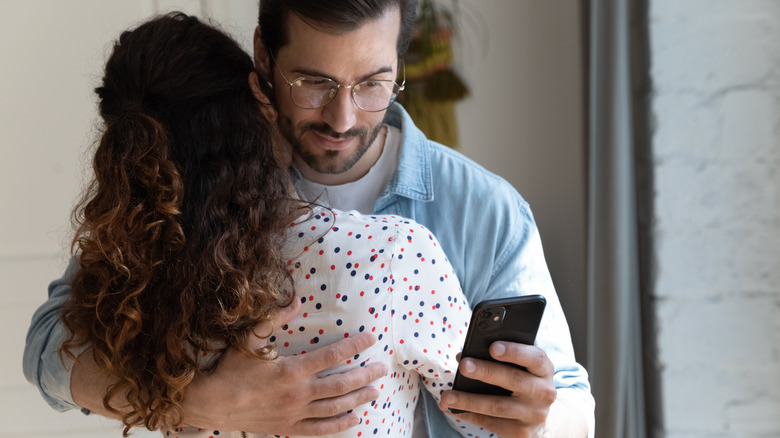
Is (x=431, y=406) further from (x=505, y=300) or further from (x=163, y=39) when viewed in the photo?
(x=163, y=39)

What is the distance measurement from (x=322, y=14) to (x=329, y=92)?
121 mm

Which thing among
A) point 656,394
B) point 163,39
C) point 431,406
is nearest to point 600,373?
point 656,394

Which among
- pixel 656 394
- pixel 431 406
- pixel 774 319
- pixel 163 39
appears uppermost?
pixel 163 39

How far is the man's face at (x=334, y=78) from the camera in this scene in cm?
112

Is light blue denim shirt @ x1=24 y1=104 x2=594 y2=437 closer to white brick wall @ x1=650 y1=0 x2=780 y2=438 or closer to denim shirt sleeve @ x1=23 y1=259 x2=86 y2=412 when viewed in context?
denim shirt sleeve @ x1=23 y1=259 x2=86 y2=412

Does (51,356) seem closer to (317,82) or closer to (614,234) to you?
(317,82)

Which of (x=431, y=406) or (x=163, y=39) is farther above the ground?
(x=163, y=39)

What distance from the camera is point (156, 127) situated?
0.82m

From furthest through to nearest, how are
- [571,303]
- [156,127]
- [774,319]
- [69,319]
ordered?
[571,303]
[774,319]
[69,319]
[156,127]

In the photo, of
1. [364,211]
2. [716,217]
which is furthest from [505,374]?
[716,217]

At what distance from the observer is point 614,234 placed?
1.58m

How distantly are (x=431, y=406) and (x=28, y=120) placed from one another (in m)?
1.60

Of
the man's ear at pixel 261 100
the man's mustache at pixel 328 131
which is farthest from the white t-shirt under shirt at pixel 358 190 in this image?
the man's ear at pixel 261 100

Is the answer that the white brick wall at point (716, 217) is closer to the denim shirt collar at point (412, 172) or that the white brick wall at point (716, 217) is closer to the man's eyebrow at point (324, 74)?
the denim shirt collar at point (412, 172)
